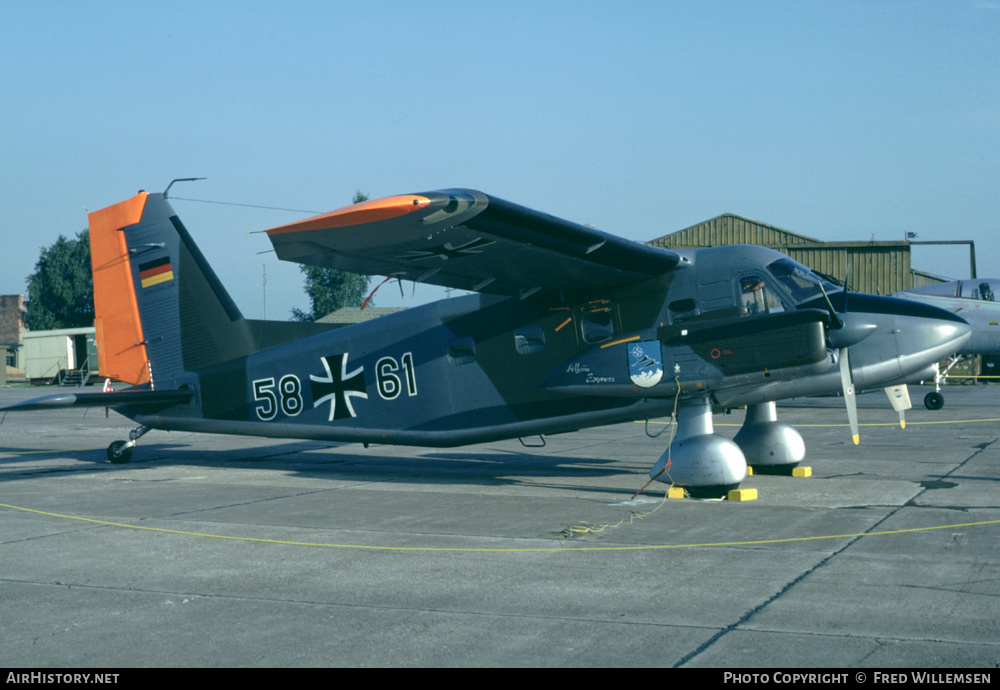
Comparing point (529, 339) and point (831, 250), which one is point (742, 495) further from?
Result: point (831, 250)

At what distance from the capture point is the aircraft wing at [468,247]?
29.9 feet

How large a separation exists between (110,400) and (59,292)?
261ft

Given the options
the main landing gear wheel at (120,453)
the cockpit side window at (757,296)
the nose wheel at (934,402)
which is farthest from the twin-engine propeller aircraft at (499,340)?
the nose wheel at (934,402)

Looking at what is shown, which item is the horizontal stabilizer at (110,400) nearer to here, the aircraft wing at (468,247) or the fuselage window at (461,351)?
the fuselage window at (461,351)

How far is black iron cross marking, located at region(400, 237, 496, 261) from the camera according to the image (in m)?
10.4

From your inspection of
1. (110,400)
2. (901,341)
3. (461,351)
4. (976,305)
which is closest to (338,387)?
(461,351)

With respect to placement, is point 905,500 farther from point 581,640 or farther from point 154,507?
point 154,507

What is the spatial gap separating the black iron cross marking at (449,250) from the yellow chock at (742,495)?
4318 millimetres

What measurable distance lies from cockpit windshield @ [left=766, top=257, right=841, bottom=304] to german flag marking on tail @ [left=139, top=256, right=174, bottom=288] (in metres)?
10.2

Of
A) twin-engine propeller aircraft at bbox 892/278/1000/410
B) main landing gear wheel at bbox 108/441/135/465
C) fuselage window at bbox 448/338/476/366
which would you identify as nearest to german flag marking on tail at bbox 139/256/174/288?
main landing gear wheel at bbox 108/441/135/465

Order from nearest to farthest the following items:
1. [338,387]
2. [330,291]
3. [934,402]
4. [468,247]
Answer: [468,247] < [338,387] < [934,402] < [330,291]

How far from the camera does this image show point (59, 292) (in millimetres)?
84688

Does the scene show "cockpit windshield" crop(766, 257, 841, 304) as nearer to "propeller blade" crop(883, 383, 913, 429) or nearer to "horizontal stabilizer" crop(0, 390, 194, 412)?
"propeller blade" crop(883, 383, 913, 429)

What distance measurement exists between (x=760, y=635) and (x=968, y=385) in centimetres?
4303
